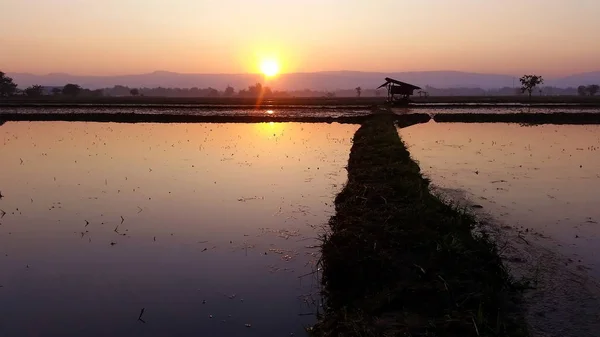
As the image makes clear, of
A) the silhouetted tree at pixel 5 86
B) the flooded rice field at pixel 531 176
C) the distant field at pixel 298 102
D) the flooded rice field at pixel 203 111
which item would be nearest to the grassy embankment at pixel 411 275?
the flooded rice field at pixel 531 176

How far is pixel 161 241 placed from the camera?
8.27m

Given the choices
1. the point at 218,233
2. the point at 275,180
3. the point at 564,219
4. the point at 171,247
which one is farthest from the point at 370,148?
the point at 171,247

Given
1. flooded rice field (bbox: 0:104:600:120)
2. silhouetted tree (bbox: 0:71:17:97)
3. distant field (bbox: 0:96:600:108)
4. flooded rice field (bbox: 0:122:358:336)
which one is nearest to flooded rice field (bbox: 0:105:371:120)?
flooded rice field (bbox: 0:104:600:120)

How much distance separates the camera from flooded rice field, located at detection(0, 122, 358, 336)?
18.4ft

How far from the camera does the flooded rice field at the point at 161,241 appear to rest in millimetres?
5605

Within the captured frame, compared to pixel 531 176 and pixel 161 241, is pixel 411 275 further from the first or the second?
pixel 531 176

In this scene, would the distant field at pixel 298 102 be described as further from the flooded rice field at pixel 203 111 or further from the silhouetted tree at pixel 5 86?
the silhouetted tree at pixel 5 86

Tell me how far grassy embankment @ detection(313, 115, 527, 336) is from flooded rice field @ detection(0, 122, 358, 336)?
564mm

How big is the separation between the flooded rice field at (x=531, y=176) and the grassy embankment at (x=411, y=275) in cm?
174

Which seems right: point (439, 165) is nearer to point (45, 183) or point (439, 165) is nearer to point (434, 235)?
point (434, 235)

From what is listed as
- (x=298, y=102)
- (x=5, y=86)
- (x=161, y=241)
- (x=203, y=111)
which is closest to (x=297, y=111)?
(x=203, y=111)

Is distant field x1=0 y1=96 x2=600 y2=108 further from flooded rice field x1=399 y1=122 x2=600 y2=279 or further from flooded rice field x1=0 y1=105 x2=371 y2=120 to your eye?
flooded rice field x1=399 y1=122 x2=600 y2=279

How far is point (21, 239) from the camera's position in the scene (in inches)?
329

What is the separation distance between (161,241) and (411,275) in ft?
15.6
